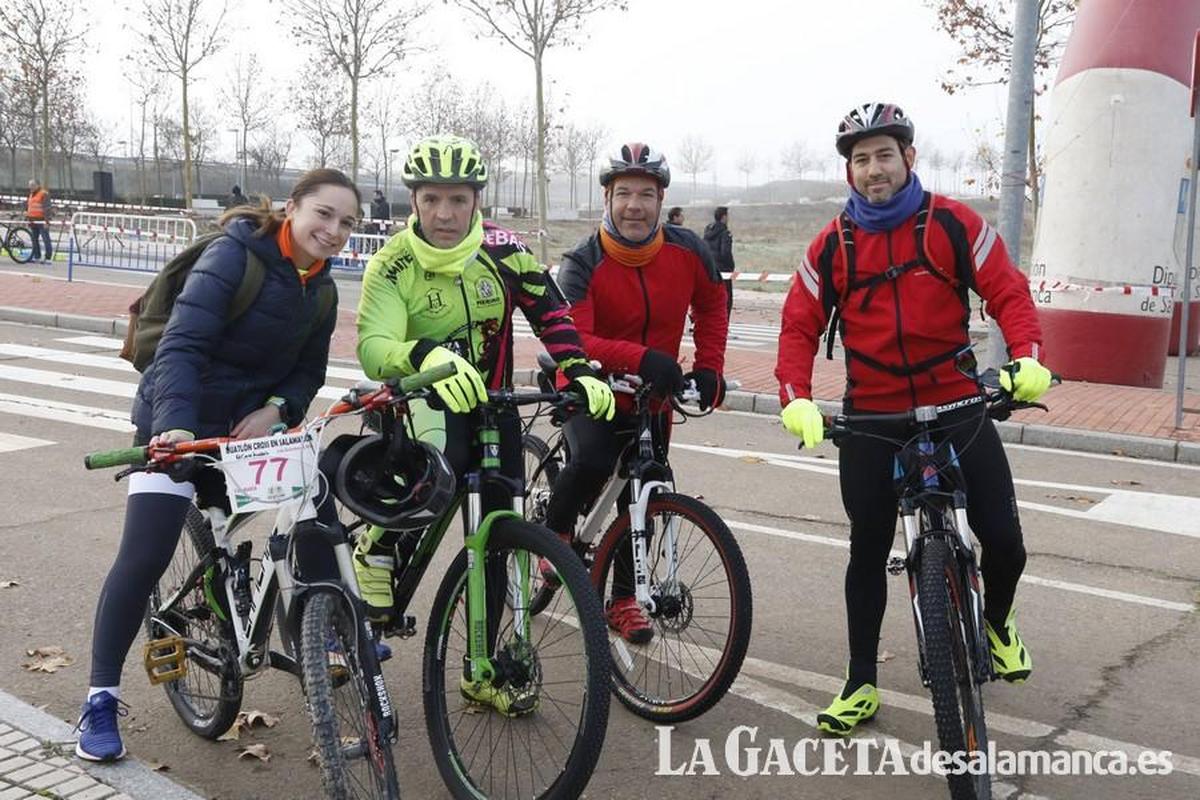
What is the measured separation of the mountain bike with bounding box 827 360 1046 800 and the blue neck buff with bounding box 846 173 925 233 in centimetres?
56

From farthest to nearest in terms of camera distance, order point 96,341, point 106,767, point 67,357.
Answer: point 96,341, point 67,357, point 106,767

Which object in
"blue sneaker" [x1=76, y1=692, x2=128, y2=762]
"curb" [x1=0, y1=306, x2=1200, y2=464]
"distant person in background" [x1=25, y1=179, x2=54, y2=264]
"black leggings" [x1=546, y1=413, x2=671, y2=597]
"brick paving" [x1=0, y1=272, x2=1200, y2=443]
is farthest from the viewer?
"distant person in background" [x1=25, y1=179, x2=54, y2=264]

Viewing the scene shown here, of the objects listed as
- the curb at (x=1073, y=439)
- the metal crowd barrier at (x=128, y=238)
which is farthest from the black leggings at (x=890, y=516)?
the metal crowd barrier at (x=128, y=238)

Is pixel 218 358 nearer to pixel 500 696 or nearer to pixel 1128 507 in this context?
pixel 500 696

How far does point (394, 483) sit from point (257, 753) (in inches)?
44.5

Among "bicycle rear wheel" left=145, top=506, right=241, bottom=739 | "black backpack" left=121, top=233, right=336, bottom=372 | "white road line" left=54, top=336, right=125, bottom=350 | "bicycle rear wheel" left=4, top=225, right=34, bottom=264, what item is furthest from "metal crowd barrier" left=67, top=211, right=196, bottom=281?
"black backpack" left=121, top=233, right=336, bottom=372

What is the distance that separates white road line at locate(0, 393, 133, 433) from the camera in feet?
30.4

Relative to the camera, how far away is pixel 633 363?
14.4ft

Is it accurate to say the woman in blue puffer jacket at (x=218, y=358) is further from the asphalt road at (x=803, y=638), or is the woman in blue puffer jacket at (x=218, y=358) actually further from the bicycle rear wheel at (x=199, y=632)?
the asphalt road at (x=803, y=638)

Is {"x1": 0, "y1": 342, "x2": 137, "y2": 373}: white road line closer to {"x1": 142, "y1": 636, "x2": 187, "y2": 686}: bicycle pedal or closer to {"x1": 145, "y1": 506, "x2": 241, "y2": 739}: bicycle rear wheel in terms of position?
{"x1": 145, "y1": 506, "x2": 241, "y2": 739}: bicycle rear wheel

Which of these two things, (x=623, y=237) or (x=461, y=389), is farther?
(x=623, y=237)

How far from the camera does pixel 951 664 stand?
10.9 feet

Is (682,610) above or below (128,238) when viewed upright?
below

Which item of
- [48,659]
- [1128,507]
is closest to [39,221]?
[48,659]
